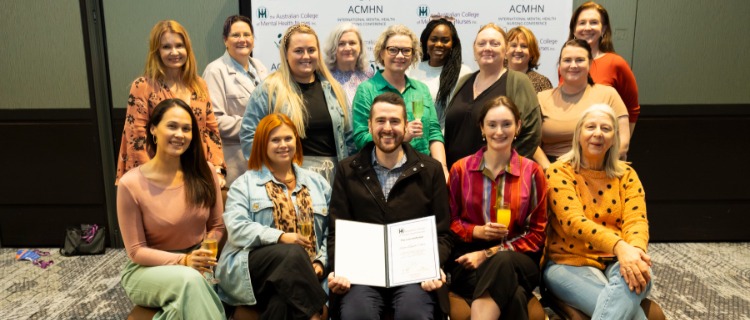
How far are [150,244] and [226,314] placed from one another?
0.44m

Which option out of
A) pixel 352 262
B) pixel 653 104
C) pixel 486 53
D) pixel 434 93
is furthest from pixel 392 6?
pixel 352 262

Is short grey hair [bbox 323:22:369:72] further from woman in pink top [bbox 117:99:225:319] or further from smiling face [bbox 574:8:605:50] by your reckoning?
smiling face [bbox 574:8:605:50]

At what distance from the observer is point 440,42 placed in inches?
127

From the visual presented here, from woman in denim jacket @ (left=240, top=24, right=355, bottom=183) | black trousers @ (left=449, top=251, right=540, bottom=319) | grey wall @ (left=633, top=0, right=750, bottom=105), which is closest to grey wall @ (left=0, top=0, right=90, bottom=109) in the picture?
woman in denim jacket @ (left=240, top=24, right=355, bottom=183)

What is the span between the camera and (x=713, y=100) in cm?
436

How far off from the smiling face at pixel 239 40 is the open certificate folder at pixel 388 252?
1566 millimetres

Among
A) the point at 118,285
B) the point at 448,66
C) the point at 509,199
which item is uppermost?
the point at 448,66

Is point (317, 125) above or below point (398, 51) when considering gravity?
below

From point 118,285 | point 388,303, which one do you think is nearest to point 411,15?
point 388,303

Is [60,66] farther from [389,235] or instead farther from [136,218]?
[389,235]

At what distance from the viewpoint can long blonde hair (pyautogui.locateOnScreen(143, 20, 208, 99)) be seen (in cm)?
286

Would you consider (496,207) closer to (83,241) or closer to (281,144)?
(281,144)

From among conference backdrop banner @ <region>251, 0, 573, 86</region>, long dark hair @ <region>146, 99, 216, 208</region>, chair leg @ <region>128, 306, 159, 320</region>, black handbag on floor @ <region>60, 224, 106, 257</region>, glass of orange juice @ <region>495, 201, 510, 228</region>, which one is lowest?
black handbag on floor @ <region>60, 224, 106, 257</region>

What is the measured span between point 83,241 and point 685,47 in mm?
4878
